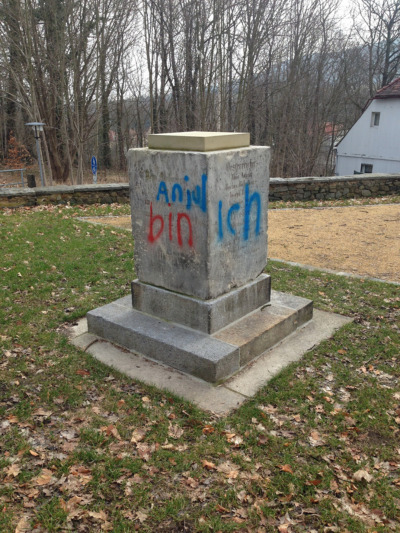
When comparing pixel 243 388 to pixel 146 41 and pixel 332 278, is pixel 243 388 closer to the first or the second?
pixel 332 278

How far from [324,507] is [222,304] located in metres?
2.07

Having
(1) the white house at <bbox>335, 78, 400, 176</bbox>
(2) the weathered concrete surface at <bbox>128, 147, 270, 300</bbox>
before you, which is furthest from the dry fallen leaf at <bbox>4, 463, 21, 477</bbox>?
(1) the white house at <bbox>335, 78, 400, 176</bbox>

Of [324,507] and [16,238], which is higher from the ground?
[16,238]

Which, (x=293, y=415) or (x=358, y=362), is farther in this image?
(x=358, y=362)

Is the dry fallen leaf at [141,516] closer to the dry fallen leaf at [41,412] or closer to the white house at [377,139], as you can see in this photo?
the dry fallen leaf at [41,412]

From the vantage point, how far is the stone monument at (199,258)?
13.7 ft

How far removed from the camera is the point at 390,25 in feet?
98.2

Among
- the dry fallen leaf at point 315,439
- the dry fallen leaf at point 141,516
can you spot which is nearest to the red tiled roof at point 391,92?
the dry fallen leaf at point 315,439

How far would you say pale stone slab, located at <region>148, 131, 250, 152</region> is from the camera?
13.4 feet

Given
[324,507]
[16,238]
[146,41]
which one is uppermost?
[146,41]

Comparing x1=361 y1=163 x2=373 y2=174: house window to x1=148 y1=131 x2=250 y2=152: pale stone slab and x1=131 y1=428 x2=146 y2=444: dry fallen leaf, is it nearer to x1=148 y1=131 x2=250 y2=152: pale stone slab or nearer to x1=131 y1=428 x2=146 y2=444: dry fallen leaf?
x1=148 y1=131 x2=250 y2=152: pale stone slab

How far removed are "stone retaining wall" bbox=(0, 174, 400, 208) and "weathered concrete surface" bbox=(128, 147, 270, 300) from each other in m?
6.89

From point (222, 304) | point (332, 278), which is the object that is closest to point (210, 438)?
point (222, 304)

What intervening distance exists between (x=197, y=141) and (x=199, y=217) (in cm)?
67
